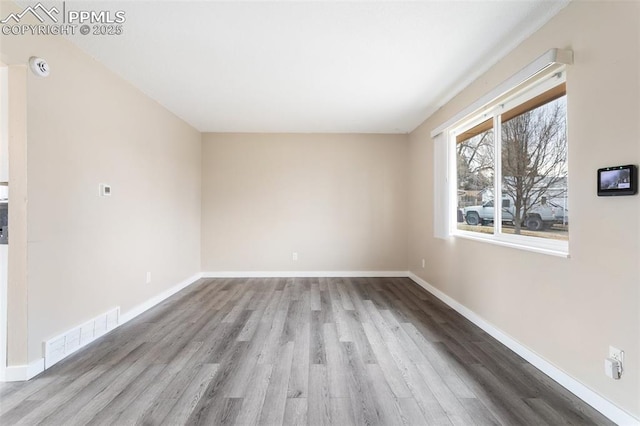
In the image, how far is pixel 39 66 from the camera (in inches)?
75.8

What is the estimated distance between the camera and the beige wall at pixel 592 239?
1.41 meters

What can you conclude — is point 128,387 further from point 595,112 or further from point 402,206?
point 402,206

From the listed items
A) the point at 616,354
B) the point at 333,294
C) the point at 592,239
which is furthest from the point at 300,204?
the point at 616,354

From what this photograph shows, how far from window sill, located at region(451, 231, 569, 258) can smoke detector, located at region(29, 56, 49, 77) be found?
12.5 ft

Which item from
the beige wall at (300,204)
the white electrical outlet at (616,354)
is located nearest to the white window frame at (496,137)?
the white electrical outlet at (616,354)

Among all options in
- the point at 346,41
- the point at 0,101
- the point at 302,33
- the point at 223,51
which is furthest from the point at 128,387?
the point at 346,41

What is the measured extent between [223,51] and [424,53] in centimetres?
172

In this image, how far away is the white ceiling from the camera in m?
1.85

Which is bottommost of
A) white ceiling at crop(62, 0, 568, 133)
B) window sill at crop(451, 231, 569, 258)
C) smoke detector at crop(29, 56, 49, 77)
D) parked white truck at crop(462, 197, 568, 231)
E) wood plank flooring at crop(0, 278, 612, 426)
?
wood plank flooring at crop(0, 278, 612, 426)

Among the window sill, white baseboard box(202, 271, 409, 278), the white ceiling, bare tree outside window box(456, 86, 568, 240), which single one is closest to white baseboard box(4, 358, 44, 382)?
the white ceiling

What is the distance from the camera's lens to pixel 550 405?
1.60 m

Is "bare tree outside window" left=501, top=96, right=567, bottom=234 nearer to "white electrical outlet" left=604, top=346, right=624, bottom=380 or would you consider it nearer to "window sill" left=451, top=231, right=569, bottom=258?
"window sill" left=451, top=231, right=569, bottom=258

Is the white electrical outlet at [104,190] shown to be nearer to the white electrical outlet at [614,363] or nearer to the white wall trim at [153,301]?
the white wall trim at [153,301]

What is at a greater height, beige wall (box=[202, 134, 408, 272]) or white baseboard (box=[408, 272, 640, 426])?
beige wall (box=[202, 134, 408, 272])
